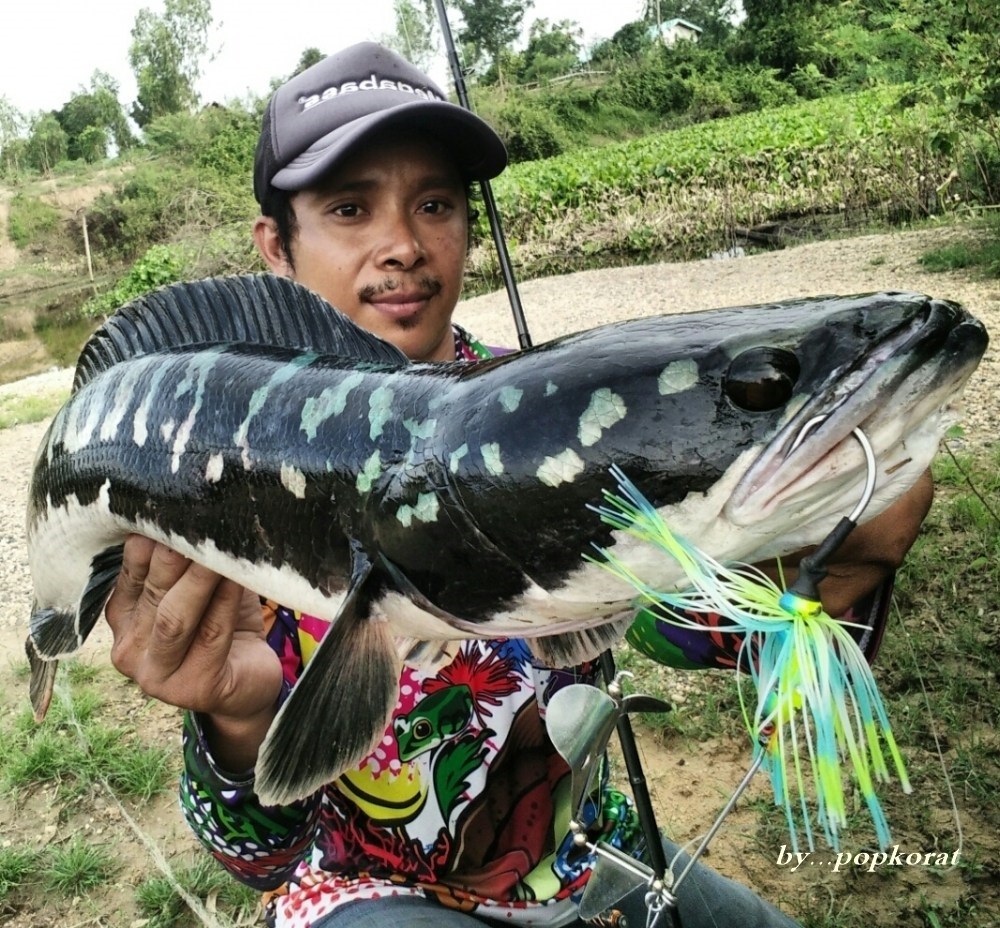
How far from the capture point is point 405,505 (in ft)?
4.65

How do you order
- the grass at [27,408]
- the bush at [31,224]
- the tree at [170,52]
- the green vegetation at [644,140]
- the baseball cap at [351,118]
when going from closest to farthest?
the baseball cap at [351,118] < the green vegetation at [644,140] < the grass at [27,408] < the bush at [31,224] < the tree at [170,52]

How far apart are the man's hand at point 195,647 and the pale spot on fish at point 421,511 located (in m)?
0.66

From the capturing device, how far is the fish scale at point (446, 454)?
3.36ft

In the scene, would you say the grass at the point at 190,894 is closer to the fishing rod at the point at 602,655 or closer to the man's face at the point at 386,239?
the fishing rod at the point at 602,655

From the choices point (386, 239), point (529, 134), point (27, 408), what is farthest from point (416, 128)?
point (529, 134)

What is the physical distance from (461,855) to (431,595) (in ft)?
3.71

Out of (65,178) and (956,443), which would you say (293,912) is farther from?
(65,178)

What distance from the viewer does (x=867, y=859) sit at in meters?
3.08

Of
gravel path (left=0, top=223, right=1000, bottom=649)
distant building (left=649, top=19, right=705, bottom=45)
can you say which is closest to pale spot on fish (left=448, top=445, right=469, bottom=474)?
gravel path (left=0, top=223, right=1000, bottom=649)

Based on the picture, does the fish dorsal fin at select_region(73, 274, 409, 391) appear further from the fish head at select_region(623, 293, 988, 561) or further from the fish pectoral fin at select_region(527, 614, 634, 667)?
the fish head at select_region(623, 293, 988, 561)

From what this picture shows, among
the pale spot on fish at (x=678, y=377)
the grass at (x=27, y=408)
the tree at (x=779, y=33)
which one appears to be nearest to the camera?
the pale spot on fish at (x=678, y=377)

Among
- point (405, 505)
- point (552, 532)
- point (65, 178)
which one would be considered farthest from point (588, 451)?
point (65, 178)

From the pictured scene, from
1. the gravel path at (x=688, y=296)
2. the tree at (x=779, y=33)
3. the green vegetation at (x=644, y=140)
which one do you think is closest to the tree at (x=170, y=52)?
the green vegetation at (x=644, y=140)

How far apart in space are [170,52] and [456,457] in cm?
6272
